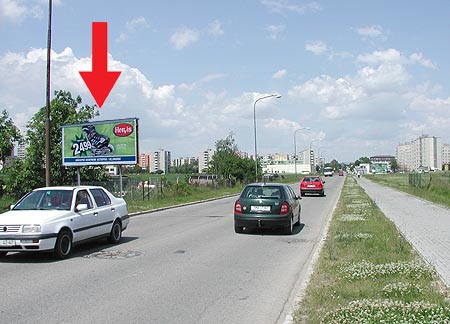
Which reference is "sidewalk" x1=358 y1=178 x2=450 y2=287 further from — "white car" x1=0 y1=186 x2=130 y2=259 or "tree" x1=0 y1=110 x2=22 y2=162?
"tree" x1=0 y1=110 x2=22 y2=162

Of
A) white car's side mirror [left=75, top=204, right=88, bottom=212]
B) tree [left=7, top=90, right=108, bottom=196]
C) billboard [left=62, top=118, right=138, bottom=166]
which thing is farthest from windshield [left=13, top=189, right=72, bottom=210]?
tree [left=7, top=90, right=108, bottom=196]

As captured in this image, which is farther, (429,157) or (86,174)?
(429,157)

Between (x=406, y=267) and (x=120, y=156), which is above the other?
(x=120, y=156)

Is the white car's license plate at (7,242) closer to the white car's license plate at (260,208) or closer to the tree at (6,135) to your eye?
the white car's license plate at (260,208)

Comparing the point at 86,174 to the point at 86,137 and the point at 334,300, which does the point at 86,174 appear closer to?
the point at 86,137

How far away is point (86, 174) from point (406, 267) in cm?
2761

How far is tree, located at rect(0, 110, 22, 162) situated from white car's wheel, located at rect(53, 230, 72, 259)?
24714mm

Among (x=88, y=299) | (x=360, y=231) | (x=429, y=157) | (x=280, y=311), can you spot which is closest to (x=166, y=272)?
(x=88, y=299)

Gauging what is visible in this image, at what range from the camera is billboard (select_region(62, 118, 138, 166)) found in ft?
84.1

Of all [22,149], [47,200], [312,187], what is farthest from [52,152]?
[47,200]

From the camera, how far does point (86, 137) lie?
26.1 meters

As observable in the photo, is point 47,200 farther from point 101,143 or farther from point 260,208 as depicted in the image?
point 101,143

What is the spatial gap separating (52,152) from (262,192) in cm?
2064

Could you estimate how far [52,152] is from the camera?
31.3 metres
